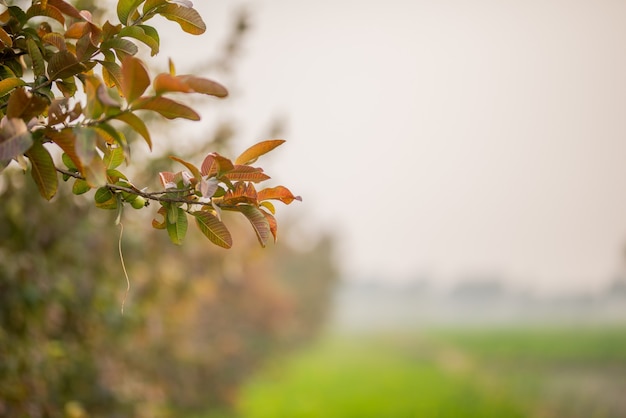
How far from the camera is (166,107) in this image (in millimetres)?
764

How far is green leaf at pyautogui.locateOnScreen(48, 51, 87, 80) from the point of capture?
97 centimetres

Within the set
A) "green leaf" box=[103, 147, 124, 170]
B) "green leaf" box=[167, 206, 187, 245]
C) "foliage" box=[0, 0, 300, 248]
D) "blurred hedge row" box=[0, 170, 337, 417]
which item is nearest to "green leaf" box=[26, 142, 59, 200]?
"foliage" box=[0, 0, 300, 248]

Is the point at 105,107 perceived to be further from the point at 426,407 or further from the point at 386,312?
the point at 386,312

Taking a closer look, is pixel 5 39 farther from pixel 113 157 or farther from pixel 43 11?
pixel 113 157

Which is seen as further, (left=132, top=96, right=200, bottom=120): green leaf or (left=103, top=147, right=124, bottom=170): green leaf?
(left=103, top=147, right=124, bottom=170): green leaf

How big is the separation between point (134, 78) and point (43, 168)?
29 centimetres

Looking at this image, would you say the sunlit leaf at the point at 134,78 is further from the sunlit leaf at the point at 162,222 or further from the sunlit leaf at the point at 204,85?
the sunlit leaf at the point at 162,222

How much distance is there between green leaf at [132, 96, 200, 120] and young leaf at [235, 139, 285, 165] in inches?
6.9

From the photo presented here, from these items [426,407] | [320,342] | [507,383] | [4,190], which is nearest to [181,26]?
[4,190]

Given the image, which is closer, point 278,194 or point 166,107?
point 166,107

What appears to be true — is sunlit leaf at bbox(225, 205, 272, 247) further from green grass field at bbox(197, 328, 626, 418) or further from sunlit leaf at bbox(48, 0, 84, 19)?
green grass field at bbox(197, 328, 626, 418)

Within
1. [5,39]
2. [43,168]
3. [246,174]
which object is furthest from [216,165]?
[5,39]

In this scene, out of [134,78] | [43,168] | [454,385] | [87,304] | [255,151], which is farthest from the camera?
[454,385]

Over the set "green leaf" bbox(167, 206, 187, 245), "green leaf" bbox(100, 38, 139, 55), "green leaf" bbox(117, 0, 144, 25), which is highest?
"green leaf" bbox(117, 0, 144, 25)
